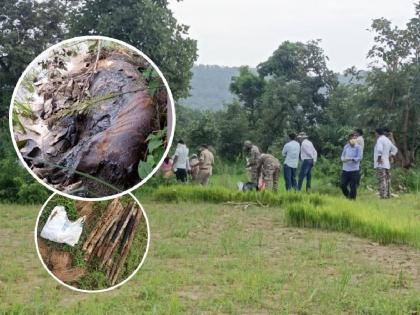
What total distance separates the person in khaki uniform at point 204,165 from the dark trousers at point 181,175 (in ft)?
0.95

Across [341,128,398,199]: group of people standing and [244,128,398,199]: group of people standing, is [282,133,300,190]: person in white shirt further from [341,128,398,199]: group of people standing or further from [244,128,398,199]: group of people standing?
[341,128,398,199]: group of people standing

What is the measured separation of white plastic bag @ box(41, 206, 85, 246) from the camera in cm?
250

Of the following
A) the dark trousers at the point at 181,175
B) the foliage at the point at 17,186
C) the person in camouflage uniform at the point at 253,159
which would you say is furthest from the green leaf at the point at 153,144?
the dark trousers at the point at 181,175

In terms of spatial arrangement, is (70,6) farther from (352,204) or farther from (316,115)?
(352,204)

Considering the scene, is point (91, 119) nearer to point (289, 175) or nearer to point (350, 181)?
point (350, 181)

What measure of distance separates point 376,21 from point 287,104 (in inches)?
190

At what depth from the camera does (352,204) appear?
9547 millimetres

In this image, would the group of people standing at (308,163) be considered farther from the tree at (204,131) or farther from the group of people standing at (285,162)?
the tree at (204,131)

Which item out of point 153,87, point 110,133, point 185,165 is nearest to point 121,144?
point 110,133

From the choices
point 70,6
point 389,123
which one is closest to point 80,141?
→ point 389,123

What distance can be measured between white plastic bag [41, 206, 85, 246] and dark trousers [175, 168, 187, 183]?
10.9m

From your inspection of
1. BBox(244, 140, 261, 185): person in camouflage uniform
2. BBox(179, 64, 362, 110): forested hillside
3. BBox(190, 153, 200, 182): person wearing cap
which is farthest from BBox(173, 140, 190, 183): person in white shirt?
BBox(179, 64, 362, 110): forested hillside

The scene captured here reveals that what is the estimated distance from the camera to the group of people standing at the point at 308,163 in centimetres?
1153

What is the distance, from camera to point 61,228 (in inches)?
99.4
